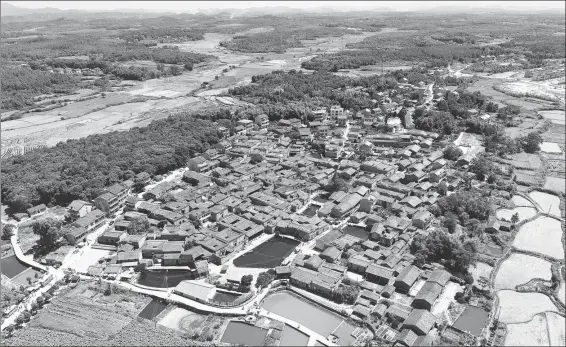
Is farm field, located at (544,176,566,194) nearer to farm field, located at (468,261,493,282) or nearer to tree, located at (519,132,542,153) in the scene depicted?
tree, located at (519,132,542,153)

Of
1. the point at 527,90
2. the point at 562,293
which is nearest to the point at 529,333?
the point at 562,293

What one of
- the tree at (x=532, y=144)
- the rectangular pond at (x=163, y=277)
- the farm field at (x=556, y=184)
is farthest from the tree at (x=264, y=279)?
the tree at (x=532, y=144)

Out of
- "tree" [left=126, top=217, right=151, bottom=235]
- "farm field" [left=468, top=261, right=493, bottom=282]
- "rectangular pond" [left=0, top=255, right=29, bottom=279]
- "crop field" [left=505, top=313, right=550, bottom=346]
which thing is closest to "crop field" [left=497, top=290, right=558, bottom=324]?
"crop field" [left=505, top=313, right=550, bottom=346]

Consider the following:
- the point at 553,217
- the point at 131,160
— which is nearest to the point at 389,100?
the point at 553,217

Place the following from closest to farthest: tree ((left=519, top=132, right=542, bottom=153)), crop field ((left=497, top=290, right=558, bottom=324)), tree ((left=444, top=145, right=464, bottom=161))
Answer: crop field ((left=497, top=290, right=558, bottom=324)) → tree ((left=444, top=145, right=464, bottom=161)) → tree ((left=519, top=132, right=542, bottom=153))

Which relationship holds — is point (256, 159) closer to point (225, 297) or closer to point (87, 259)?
point (87, 259)

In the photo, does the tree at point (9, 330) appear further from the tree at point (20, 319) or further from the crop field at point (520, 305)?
the crop field at point (520, 305)
